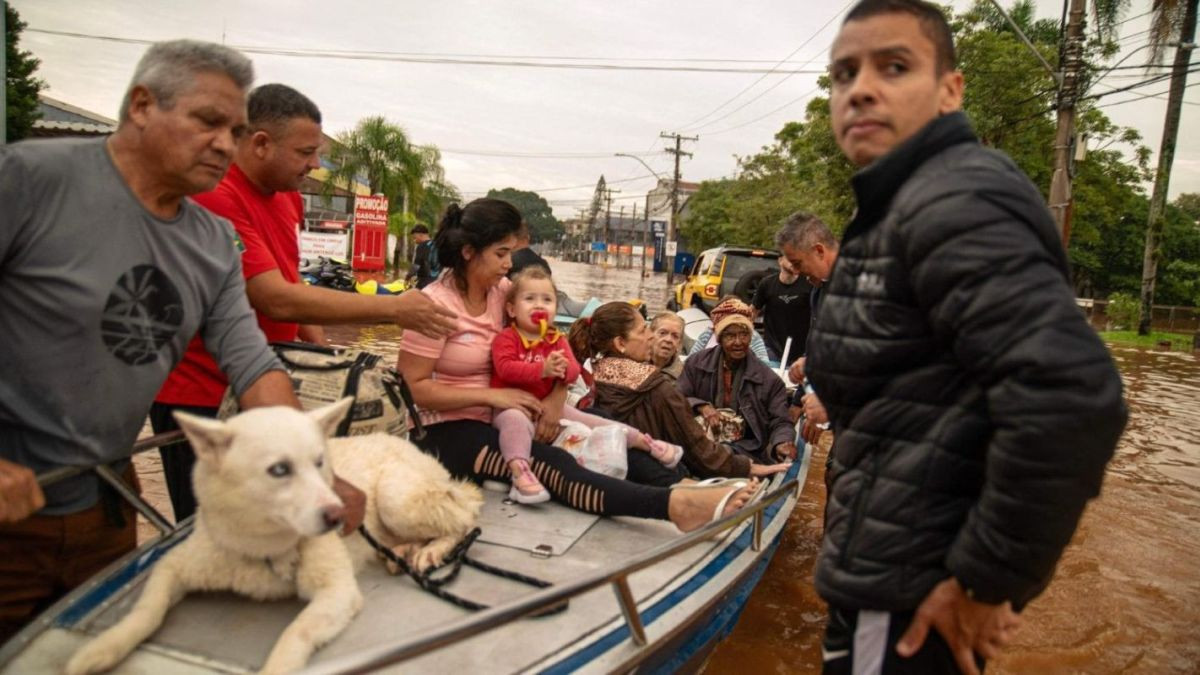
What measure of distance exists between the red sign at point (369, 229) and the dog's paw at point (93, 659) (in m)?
21.2

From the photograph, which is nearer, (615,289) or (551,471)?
(551,471)

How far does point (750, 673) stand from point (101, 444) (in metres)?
3.58

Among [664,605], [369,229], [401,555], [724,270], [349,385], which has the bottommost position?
[664,605]

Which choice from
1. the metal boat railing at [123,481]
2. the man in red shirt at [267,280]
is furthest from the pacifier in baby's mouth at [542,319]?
the metal boat railing at [123,481]

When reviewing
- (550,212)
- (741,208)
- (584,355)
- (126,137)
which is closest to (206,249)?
(126,137)

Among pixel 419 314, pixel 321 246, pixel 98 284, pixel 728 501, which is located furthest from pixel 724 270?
pixel 98 284

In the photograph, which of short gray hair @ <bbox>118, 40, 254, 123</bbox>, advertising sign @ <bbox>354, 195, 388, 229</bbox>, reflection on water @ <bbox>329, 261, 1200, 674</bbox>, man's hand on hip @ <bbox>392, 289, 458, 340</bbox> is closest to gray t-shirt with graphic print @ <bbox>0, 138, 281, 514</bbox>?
short gray hair @ <bbox>118, 40, 254, 123</bbox>

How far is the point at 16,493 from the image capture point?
1.67 meters

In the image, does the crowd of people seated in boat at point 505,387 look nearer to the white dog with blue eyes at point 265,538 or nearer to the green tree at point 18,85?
the white dog with blue eyes at point 265,538

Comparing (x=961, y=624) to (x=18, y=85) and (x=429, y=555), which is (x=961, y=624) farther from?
(x=18, y=85)

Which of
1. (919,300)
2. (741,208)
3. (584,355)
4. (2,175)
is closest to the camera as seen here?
(919,300)

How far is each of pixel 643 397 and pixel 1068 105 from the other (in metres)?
13.1

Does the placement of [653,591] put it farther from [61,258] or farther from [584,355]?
[584,355]

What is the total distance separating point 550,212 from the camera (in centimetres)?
16538
